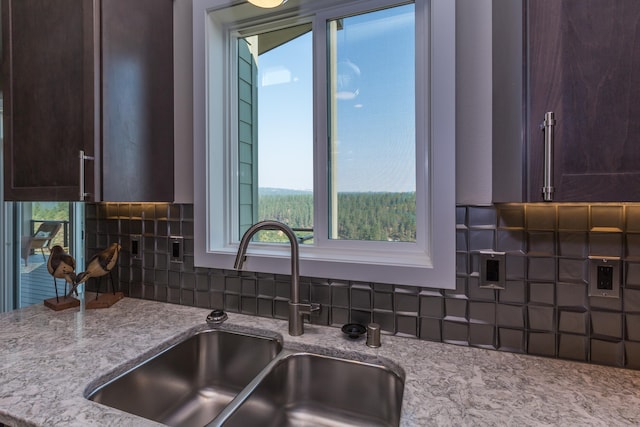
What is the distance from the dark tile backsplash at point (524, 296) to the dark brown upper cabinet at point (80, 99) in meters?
0.73

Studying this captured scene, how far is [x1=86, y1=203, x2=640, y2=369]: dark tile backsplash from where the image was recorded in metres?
0.83

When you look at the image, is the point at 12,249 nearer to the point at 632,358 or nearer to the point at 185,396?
the point at 185,396

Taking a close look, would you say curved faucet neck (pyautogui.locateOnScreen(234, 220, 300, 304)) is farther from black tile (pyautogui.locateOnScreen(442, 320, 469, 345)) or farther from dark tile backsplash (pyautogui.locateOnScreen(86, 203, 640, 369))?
black tile (pyautogui.locateOnScreen(442, 320, 469, 345))

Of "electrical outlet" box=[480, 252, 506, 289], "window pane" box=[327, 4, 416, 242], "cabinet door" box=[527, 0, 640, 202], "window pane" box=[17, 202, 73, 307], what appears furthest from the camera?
"window pane" box=[17, 202, 73, 307]

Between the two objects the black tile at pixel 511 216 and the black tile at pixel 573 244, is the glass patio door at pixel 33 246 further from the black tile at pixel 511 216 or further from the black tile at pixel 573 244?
the black tile at pixel 573 244

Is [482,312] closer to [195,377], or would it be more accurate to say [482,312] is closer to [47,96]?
[195,377]

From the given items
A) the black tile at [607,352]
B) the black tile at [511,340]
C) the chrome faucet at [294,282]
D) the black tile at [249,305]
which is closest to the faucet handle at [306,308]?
the chrome faucet at [294,282]

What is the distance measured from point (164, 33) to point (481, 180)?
142cm

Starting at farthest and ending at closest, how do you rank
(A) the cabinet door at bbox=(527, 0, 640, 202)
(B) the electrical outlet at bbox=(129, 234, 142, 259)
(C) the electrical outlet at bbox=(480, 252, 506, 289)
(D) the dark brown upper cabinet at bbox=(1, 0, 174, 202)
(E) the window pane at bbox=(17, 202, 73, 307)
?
(E) the window pane at bbox=(17, 202, 73, 307), (B) the electrical outlet at bbox=(129, 234, 142, 259), (D) the dark brown upper cabinet at bbox=(1, 0, 174, 202), (C) the electrical outlet at bbox=(480, 252, 506, 289), (A) the cabinet door at bbox=(527, 0, 640, 202)

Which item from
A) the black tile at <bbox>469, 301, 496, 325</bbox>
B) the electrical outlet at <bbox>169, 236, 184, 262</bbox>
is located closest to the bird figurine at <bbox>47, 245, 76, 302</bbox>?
the electrical outlet at <bbox>169, 236, 184, 262</bbox>

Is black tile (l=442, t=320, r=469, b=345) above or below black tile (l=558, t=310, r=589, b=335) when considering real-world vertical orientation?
below

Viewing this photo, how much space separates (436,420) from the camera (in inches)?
24.6

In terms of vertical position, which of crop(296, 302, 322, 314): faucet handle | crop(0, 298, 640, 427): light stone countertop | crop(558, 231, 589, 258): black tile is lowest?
crop(0, 298, 640, 427): light stone countertop

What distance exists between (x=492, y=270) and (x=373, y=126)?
26.8 inches
